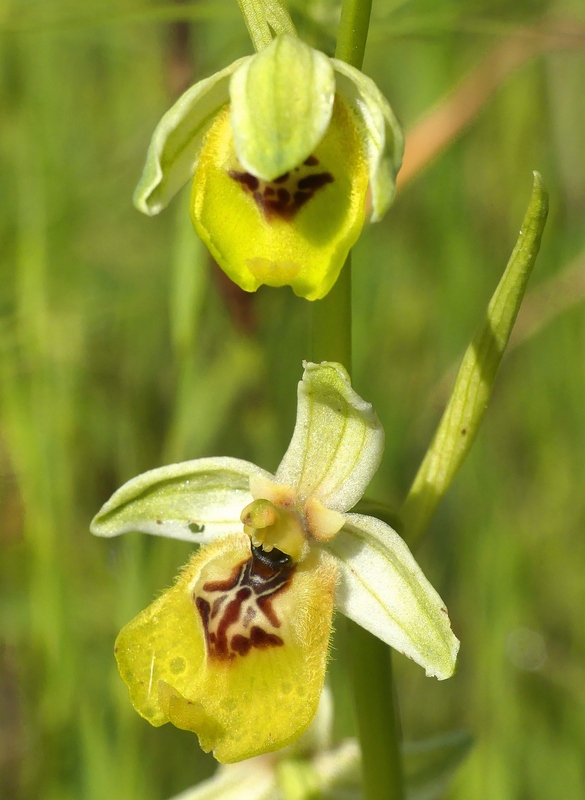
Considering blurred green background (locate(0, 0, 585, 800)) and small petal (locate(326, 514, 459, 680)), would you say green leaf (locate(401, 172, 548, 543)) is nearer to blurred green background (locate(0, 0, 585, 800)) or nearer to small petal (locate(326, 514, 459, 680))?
small petal (locate(326, 514, 459, 680))

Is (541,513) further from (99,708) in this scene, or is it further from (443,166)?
(99,708)

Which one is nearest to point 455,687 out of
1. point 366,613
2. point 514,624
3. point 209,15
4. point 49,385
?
point 514,624

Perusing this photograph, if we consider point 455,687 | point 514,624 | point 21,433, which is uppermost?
point 21,433

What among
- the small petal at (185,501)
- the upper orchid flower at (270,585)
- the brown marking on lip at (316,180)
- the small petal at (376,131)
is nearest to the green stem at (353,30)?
the small petal at (376,131)

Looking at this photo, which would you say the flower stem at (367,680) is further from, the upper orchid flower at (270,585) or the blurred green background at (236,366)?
the blurred green background at (236,366)

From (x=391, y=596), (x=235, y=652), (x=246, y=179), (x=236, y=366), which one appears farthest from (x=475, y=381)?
(x=236, y=366)

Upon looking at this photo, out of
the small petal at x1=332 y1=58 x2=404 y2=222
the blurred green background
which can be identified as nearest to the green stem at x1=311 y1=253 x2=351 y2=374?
the small petal at x1=332 y1=58 x2=404 y2=222

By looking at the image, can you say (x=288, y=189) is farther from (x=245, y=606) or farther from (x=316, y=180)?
(x=245, y=606)
